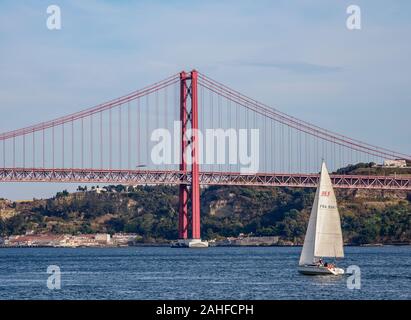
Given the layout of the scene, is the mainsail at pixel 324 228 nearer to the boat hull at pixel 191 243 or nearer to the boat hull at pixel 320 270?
the boat hull at pixel 320 270

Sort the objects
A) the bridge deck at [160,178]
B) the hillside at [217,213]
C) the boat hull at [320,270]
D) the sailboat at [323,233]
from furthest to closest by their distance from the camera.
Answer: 1. the hillside at [217,213]
2. the bridge deck at [160,178]
3. the sailboat at [323,233]
4. the boat hull at [320,270]

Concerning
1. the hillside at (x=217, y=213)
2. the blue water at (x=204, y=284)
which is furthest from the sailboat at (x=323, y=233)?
the hillside at (x=217, y=213)

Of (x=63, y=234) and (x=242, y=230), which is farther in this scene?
(x=63, y=234)

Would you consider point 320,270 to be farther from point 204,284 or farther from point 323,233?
point 204,284

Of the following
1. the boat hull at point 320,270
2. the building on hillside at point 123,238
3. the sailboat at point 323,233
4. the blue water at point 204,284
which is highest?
the sailboat at point 323,233

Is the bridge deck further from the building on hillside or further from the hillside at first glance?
the building on hillside
